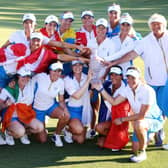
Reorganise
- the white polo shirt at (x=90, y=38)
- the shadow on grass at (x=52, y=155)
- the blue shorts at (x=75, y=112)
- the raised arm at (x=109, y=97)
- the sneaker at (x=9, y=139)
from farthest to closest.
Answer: the white polo shirt at (x=90, y=38), the blue shorts at (x=75, y=112), the sneaker at (x=9, y=139), the raised arm at (x=109, y=97), the shadow on grass at (x=52, y=155)

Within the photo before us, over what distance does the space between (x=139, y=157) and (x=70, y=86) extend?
1.56m

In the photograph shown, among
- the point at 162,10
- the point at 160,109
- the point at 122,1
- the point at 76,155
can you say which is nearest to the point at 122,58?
the point at 160,109

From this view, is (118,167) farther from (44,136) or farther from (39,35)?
(39,35)

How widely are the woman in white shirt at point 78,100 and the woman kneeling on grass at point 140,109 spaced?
64 cm

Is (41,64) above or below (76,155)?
above

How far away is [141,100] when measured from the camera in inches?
267

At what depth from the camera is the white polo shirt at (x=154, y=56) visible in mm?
7258

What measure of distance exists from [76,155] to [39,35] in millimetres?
1829

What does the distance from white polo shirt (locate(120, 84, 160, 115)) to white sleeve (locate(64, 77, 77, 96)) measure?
2.69 ft

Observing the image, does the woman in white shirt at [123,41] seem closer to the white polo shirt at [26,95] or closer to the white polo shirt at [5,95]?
the white polo shirt at [26,95]

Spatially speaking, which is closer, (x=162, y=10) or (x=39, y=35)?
(x=39, y=35)

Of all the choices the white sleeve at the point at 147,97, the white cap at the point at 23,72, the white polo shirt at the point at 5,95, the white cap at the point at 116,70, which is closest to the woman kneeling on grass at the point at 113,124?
the white cap at the point at 116,70

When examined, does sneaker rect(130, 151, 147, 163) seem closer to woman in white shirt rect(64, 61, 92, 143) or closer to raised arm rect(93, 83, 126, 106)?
raised arm rect(93, 83, 126, 106)

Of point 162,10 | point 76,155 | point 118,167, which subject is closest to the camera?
point 118,167
